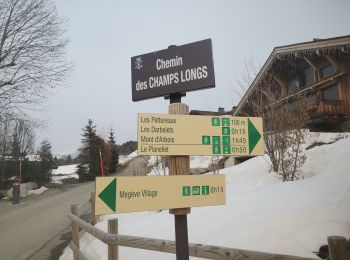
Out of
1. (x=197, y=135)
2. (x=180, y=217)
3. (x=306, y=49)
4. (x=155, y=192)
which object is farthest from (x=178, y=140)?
(x=306, y=49)

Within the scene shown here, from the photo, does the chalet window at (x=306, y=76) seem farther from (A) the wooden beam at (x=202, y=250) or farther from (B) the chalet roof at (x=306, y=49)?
(A) the wooden beam at (x=202, y=250)

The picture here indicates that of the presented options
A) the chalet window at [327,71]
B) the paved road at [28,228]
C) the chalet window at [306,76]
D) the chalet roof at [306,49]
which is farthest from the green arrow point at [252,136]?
the chalet window at [306,76]

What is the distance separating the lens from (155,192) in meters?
2.47

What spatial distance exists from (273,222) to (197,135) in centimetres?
364

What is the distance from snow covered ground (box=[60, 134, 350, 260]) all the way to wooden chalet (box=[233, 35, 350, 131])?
679cm

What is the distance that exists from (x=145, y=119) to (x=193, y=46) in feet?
2.69

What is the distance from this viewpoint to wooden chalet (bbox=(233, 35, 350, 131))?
51.3 ft

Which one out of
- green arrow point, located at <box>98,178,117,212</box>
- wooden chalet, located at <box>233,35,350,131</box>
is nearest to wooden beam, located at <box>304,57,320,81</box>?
wooden chalet, located at <box>233,35,350,131</box>

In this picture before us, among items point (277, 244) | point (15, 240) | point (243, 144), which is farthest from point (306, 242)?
point (15, 240)

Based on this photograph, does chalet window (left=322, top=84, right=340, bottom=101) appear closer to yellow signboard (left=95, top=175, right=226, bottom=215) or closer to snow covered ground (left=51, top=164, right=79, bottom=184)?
yellow signboard (left=95, top=175, right=226, bottom=215)

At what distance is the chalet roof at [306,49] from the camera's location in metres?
14.4

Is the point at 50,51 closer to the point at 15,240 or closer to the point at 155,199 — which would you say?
the point at 15,240

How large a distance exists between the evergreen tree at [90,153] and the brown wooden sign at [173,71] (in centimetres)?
4726

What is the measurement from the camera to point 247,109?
22.1 metres
